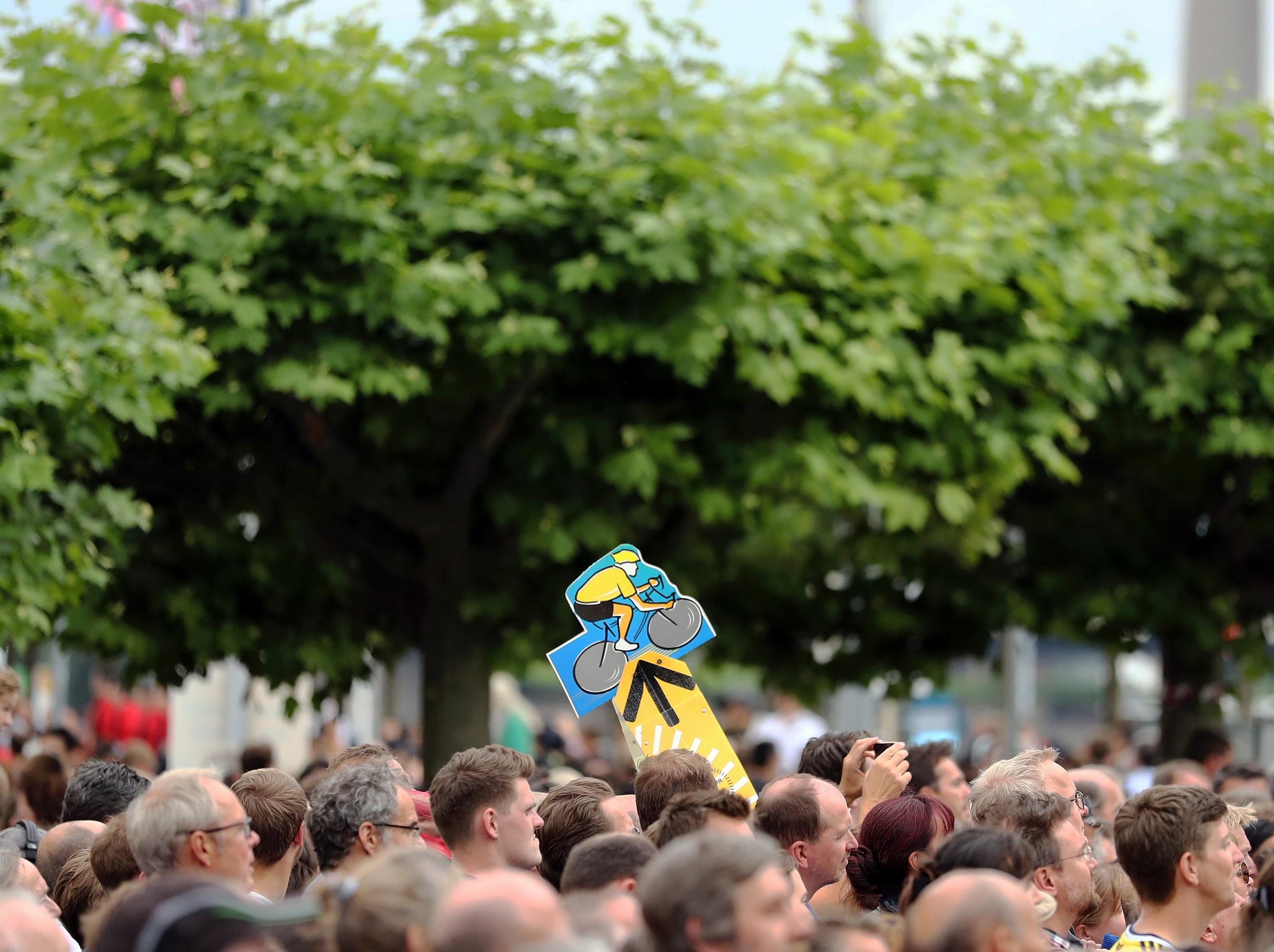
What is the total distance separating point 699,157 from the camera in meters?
8.32

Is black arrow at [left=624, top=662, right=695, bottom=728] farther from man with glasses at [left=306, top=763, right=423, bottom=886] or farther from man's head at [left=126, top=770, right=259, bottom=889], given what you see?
man's head at [left=126, top=770, right=259, bottom=889]

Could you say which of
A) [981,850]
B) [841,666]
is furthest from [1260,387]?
[981,850]

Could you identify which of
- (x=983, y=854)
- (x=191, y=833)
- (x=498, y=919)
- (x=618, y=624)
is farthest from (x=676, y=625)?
(x=498, y=919)

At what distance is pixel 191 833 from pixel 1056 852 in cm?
259

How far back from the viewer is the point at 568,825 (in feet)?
16.9

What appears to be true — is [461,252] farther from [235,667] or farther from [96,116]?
[235,667]

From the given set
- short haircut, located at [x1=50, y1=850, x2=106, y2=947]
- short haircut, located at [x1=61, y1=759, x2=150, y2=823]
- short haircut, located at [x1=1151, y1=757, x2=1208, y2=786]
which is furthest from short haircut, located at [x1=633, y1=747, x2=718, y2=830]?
short haircut, located at [x1=1151, y1=757, x2=1208, y2=786]

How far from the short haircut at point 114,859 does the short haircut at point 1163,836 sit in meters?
2.91

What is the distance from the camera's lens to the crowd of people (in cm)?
318

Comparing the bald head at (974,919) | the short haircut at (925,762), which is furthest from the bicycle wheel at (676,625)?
the bald head at (974,919)

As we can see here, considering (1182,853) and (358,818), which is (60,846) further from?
(1182,853)

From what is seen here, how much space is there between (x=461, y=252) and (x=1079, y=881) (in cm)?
475

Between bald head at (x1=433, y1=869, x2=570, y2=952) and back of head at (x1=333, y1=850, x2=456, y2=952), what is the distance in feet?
0.72

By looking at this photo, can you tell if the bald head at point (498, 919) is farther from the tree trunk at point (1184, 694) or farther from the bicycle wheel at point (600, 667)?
the tree trunk at point (1184, 694)
